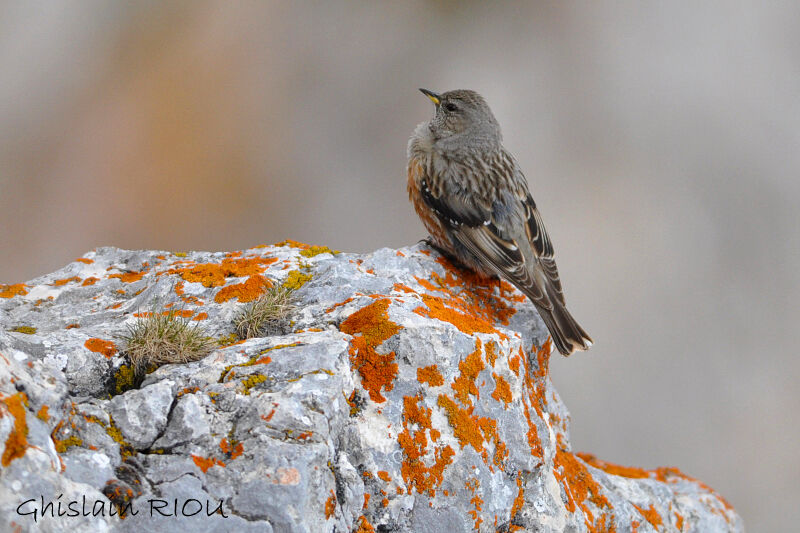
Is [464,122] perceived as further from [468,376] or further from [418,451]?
[418,451]

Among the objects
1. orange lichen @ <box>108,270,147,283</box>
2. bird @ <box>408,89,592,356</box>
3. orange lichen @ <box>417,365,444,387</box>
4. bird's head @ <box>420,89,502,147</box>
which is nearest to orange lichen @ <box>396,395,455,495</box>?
orange lichen @ <box>417,365,444,387</box>

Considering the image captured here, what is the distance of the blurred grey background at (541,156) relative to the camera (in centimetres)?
1264

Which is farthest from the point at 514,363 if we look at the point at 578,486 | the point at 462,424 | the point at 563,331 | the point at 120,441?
the point at 120,441

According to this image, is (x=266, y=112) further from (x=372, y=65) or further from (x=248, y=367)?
(x=248, y=367)

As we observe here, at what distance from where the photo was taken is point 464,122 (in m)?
7.57

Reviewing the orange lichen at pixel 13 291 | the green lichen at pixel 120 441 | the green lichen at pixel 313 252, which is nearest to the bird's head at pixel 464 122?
the green lichen at pixel 313 252

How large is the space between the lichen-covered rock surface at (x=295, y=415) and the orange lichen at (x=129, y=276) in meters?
0.03

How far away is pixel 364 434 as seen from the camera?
12.6ft

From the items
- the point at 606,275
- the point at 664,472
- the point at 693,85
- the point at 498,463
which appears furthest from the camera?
the point at 693,85

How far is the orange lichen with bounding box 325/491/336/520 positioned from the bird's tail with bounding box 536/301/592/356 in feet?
9.33

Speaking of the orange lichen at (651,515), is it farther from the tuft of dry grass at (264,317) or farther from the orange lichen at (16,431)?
the orange lichen at (16,431)

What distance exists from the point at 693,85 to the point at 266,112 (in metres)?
9.43

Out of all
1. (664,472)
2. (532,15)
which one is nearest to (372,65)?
(532,15)

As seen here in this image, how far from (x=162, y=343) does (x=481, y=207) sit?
136 inches
